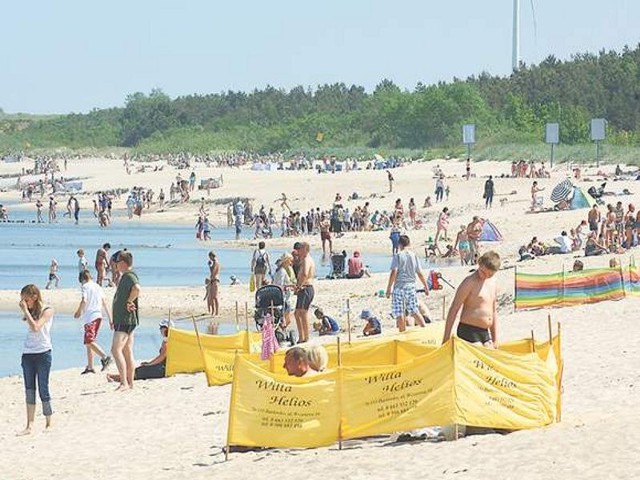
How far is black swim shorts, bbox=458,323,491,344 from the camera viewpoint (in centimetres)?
1177

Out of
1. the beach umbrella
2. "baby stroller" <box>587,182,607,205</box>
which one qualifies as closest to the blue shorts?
"baby stroller" <box>587,182,607,205</box>

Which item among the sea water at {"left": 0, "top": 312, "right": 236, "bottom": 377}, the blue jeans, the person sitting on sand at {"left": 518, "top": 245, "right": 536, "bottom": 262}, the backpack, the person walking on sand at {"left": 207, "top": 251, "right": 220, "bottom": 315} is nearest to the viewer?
the blue jeans

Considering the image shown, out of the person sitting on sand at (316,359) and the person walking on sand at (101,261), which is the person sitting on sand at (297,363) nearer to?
the person sitting on sand at (316,359)

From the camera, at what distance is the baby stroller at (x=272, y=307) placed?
18.2 metres

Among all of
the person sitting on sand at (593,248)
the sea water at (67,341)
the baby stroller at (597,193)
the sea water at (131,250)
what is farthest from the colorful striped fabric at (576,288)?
the baby stroller at (597,193)

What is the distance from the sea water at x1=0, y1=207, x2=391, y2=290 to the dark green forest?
27.4 meters

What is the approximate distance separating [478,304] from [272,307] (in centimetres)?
666

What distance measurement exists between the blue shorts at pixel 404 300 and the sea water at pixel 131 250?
1594cm

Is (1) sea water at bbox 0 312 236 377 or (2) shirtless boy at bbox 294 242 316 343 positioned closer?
(2) shirtless boy at bbox 294 242 316 343

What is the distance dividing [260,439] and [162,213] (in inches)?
2143

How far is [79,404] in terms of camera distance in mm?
15797

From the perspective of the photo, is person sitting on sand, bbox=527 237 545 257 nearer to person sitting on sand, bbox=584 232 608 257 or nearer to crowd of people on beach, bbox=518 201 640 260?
crowd of people on beach, bbox=518 201 640 260

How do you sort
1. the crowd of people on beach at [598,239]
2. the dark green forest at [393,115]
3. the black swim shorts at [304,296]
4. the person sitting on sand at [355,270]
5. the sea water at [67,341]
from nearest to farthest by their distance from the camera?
the black swim shorts at [304,296], the sea water at [67,341], the crowd of people on beach at [598,239], the person sitting on sand at [355,270], the dark green forest at [393,115]

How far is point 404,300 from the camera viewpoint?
17.4 metres
